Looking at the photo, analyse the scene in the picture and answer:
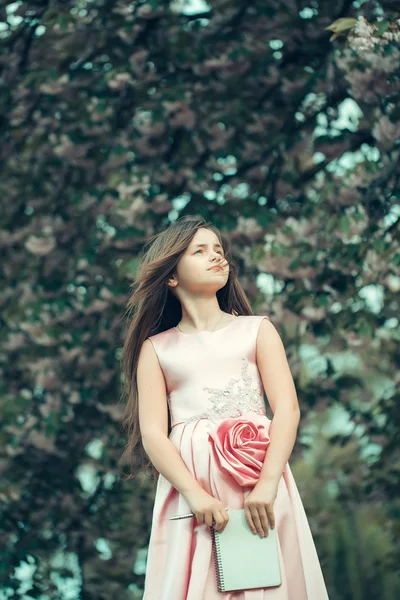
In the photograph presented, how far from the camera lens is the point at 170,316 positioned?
297 centimetres

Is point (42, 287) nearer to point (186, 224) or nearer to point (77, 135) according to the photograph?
point (77, 135)

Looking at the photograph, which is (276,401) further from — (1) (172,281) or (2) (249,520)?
(1) (172,281)

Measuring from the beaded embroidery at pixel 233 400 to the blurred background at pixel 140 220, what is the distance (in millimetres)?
1740

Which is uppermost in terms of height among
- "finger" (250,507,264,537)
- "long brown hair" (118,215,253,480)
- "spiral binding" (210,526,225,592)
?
"long brown hair" (118,215,253,480)

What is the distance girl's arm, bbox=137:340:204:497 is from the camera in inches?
99.2

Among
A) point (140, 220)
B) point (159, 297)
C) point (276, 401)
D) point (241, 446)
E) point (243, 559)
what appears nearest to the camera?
point (243, 559)

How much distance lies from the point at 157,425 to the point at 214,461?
219 millimetres

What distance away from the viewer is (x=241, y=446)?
2.53m

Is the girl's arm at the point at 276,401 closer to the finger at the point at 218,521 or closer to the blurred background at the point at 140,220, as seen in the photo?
the finger at the point at 218,521

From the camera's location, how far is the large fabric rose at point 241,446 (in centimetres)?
250

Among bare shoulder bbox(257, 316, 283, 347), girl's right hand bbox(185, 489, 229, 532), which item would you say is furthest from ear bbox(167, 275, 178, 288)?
girl's right hand bbox(185, 489, 229, 532)

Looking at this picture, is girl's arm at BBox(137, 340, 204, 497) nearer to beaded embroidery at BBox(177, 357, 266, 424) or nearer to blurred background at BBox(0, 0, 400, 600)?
beaded embroidery at BBox(177, 357, 266, 424)

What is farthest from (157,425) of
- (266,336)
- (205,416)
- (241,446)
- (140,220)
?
(140,220)

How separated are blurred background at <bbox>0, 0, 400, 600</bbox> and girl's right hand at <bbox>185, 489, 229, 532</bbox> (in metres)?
2.03
